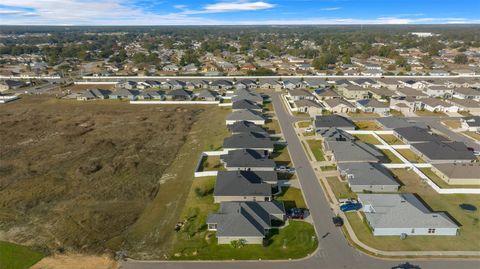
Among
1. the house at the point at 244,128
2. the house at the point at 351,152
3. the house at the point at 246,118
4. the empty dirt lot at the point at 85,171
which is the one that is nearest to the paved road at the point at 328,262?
the empty dirt lot at the point at 85,171

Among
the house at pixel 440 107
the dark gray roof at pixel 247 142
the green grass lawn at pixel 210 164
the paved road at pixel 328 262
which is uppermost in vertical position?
the house at pixel 440 107

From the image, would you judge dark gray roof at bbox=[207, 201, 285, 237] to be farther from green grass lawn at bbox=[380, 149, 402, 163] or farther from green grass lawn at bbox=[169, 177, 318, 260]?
green grass lawn at bbox=[380, 149, 402, 163]

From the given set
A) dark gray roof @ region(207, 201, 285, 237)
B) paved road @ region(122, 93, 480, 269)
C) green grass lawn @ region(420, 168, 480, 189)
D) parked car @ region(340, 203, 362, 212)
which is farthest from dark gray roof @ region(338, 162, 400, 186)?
dark gray roof @ region(207, 201, 285, 237)

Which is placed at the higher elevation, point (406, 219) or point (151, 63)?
point (151, 63)

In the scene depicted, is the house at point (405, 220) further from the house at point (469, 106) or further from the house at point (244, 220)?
the house at point (469, 106)

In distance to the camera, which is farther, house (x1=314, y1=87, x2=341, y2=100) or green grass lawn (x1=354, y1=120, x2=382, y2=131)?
house (x1=314, y1=87, x2=341, y2=100)

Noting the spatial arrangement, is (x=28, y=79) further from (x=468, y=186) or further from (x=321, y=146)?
(x=468, y=186)

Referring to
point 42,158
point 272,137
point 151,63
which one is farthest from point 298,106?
point 151,63
